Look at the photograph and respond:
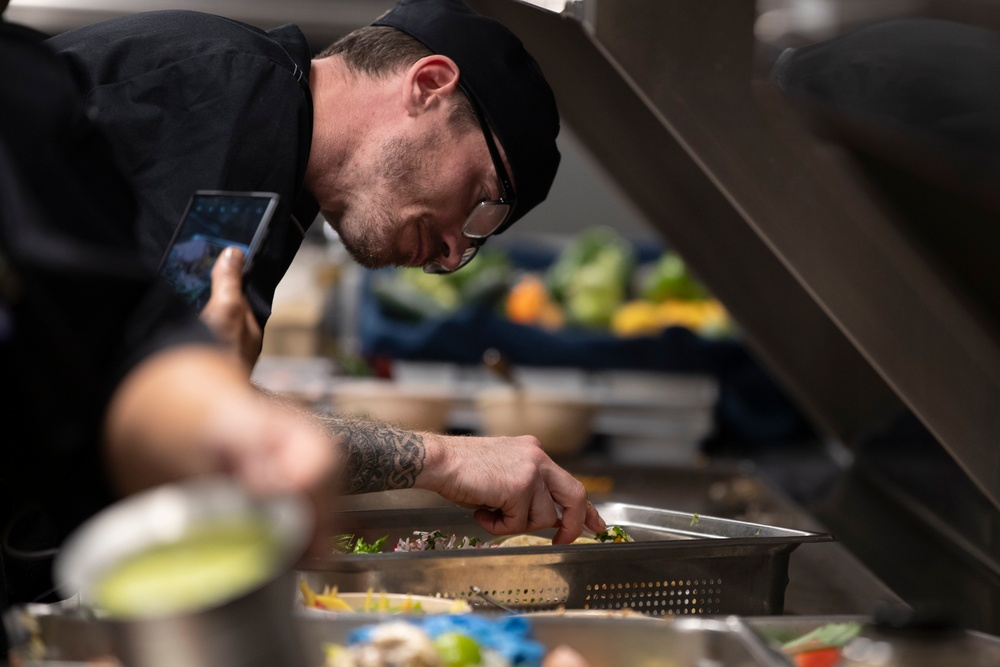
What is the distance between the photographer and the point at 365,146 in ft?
6.81

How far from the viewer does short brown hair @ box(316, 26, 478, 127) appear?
6.82 ft

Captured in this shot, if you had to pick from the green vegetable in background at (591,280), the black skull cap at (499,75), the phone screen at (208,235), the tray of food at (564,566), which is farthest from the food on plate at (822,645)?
the green vegetable in background at (591,280)

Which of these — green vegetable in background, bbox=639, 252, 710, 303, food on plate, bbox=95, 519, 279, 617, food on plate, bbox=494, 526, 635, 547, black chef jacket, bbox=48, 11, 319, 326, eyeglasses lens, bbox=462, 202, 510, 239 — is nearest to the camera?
food on plate, bbox=95, 519, 279, 617

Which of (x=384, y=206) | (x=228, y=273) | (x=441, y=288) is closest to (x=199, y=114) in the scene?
(x=228, y=273)

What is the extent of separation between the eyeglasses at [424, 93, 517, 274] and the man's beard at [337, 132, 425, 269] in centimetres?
13

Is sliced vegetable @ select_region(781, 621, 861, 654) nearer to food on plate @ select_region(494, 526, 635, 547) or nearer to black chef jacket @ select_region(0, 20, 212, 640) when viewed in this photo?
food on plate @ select_region(494, 526, 635, 547)

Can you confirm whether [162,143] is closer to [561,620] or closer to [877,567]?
[561,620]

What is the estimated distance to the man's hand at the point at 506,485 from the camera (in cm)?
172

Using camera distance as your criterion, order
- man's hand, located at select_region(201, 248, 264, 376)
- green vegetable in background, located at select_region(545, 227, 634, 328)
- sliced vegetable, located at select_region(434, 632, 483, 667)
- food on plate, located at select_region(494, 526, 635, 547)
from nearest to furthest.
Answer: sliced vegetable, located at select_region(434, 632, 483, 667)
man's hand, located at select_region(201, 248, 264, 376)
food on plate, located at select_region(494, 526, 635, 547)
green vegetable in background, located at select_region(545, 227, 634, 328)

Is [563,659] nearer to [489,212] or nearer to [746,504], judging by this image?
[489,212]

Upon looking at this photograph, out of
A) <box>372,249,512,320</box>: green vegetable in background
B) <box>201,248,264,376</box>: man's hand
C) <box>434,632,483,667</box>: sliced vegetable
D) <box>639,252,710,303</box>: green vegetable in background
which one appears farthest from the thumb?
<box>639,252,710,303</box>: green vegetable in background

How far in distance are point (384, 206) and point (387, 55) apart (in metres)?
0.29

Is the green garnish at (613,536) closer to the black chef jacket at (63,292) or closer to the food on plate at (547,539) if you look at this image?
the food on plate at (547,539)

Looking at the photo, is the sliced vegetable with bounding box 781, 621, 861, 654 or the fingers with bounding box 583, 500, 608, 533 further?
the fingers with bounding box 583, 500, 608, 533
